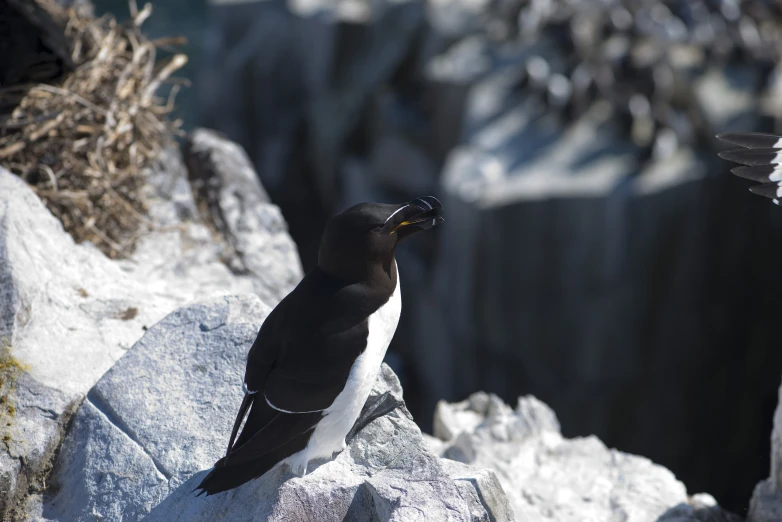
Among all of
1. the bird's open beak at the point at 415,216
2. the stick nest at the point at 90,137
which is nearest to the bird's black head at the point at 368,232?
the bird's open beak at the point at 415,216

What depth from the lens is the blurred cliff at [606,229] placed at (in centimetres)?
700

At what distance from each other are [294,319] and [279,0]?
10.2 m

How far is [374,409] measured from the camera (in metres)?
2.24

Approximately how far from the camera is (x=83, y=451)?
220 centimetres

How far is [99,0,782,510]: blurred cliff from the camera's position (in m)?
7.00

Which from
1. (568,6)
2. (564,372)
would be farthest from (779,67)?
(564,372)

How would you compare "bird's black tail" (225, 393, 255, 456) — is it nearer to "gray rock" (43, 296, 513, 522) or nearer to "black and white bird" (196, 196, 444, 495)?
"black and white bird" (196, 196, 444, 495)

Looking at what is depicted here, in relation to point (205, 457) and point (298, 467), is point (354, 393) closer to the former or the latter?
point (298, 467)

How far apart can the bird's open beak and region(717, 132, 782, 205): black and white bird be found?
107cm

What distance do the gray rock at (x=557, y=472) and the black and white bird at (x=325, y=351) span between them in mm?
950

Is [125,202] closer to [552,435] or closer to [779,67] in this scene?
[552,435]

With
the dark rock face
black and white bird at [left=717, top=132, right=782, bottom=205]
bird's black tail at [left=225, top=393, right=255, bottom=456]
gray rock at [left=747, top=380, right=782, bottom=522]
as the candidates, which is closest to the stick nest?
bird's black tail at [left=225, top=393, right=255, bottom=456]

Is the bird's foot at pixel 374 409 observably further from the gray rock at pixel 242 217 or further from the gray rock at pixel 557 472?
the gray rock at pixel 242 217

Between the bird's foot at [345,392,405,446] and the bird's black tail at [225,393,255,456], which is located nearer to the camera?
the bird's black tail at [225,393,255,456]
